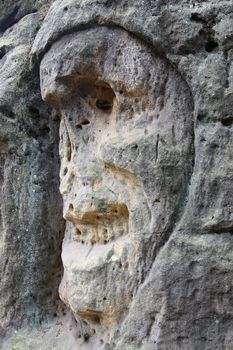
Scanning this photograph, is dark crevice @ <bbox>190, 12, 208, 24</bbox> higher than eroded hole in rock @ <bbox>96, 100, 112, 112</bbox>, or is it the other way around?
dark crevice @ <bbox>190, 12, 208, 24</bbox>

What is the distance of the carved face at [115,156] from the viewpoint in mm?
1642

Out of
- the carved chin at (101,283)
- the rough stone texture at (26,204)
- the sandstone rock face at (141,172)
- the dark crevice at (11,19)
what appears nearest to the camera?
the sandstone rock face at (141,172)

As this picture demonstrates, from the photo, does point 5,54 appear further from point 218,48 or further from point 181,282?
point 181,282

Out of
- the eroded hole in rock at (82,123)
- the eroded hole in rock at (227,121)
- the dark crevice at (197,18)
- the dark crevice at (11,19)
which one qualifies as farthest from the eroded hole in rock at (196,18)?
the dark crevice at (11,19)

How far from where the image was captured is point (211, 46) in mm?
1648

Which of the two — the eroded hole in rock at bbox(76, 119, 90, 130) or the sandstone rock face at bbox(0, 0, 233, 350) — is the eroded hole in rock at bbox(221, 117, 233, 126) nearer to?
the sandstone rock face at bbox(0, 0, 233, 350)

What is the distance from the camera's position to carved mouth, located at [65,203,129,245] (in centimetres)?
176

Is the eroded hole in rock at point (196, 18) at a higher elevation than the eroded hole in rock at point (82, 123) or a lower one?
higher

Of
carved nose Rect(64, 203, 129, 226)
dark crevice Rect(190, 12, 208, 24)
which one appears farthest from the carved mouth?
dark crevice Rect(190, 12, 208, 24)

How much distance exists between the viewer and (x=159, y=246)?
1.63m

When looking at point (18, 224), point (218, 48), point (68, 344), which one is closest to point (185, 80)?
point (218, 48)

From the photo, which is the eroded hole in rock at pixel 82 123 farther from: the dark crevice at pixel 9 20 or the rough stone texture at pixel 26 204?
the dark crevice at pixel 9 20

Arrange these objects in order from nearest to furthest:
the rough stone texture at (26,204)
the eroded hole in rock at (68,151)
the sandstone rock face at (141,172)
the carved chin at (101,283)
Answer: the sandstone rock face at (141,172), the carved chin at (101,283), the eroded hole in rock at (68,151), the rough stone texture at (26,204)

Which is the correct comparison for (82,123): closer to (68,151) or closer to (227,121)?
(68,151)
